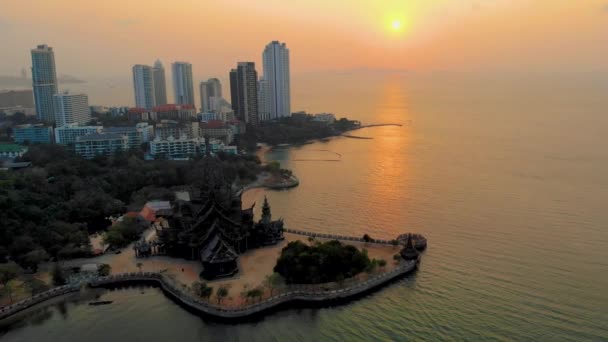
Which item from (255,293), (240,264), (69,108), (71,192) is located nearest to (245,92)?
(69,108)

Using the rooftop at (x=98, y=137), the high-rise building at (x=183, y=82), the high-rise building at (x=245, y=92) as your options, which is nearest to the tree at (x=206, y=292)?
the rooftop at (x=98, y=137)

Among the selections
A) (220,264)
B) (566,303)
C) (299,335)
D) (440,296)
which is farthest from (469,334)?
(220,264)

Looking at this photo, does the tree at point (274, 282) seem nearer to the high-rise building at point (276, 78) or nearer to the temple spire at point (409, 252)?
the temple spire at point (409, 252)

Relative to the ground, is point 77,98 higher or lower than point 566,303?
higher

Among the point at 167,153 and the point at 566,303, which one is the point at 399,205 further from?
the point at 167,153

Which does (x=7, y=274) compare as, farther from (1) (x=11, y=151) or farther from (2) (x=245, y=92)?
(2) (x=245, y=92)

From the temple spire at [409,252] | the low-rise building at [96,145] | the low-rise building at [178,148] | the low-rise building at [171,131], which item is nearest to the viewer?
the temple spire at [409,252]
